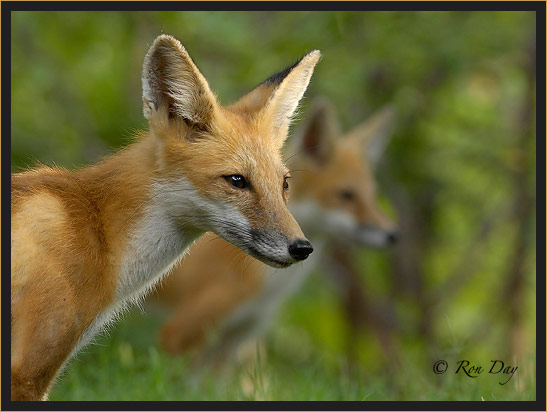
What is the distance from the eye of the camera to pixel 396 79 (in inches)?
524

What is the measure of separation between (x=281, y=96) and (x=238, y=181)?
0.98 metres

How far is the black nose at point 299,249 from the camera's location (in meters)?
5.21

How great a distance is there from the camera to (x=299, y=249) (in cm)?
521

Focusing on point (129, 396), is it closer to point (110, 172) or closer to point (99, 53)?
point (110, 172)

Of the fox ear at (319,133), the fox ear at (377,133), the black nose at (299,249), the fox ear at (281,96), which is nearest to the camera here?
the black nose at (299,249)

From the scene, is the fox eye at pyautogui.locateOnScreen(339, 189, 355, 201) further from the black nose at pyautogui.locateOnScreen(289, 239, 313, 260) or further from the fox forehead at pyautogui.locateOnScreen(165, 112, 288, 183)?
the black nose at pyautogui.locateOnScreen(289, 239, 313, 260)

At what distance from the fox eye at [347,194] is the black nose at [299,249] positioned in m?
7.46

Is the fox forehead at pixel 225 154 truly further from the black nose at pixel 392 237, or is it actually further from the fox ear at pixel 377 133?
the fox ear at pixel 377 133

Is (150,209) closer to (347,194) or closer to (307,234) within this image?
(307,234)

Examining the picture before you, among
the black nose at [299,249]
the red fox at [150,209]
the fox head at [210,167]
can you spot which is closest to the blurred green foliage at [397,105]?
the red fox at [150,209]

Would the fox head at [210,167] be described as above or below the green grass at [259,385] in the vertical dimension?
above

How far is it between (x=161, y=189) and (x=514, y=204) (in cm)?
953

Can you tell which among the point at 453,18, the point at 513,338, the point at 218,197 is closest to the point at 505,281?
the point at 513,338

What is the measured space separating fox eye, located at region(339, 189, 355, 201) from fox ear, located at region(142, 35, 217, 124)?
7.09 meters
